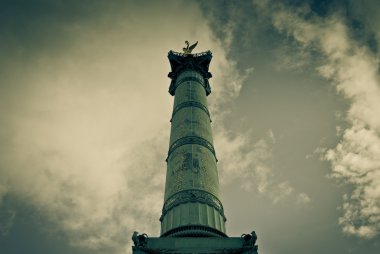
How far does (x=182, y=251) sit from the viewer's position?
13148mm

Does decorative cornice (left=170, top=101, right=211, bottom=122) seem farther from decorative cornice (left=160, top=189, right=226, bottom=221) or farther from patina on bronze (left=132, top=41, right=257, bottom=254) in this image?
decorative cornice (left=160, top=189, right=226, bottom=221)

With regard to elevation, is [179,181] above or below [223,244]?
above

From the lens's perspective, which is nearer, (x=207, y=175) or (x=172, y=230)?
(x=172, y=230)

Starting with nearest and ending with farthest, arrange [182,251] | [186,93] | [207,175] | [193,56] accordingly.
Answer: [182,251], [207,175], [186,93], [193,56]

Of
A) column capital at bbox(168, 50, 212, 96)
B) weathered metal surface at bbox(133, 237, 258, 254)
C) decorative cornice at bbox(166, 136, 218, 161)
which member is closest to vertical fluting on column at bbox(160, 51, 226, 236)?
decorative cornice at bbox(166, 136, 218, 161)

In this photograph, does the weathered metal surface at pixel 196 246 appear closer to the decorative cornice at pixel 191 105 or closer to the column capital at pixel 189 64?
the decorative cornice at pixel 191 105

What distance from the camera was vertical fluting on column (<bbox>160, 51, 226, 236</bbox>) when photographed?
14.6 m

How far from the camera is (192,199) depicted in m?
15.2

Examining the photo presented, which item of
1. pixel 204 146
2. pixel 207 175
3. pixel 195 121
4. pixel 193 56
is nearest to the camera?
pixel 207 175

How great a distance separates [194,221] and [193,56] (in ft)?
43.2

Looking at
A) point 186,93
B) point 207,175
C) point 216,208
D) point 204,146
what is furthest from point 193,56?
point 216,208

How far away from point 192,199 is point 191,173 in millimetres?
1413

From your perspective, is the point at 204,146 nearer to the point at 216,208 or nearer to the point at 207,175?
the point at 207,175

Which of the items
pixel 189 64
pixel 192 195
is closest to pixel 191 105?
pixel 189 64
